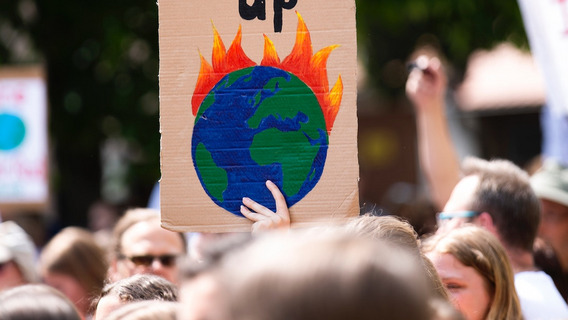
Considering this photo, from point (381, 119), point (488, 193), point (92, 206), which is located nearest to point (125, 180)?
point (92, 206)

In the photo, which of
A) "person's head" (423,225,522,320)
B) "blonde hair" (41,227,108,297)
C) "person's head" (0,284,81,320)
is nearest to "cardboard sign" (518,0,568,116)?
"person's head" (423,225,522,320)

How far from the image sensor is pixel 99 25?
8906mm

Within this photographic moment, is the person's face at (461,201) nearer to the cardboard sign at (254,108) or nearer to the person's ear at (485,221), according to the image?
the person's ear at (485,221)

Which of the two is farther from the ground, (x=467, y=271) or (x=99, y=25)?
(x=99, y=25)

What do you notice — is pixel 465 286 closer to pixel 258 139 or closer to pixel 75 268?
pixel 258 139

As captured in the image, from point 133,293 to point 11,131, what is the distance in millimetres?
4104

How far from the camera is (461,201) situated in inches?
134

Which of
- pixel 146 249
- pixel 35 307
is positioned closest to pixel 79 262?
pixel 146 249

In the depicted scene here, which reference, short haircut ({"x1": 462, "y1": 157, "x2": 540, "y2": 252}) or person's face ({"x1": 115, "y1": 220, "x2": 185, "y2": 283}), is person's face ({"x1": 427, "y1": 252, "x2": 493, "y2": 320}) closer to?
short haircut ({"x1": 462, "y1": 157, "x2": 540, "y2": 252})

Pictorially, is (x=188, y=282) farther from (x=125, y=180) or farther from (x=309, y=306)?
(x=125, y=180)

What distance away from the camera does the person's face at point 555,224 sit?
14.6 ft

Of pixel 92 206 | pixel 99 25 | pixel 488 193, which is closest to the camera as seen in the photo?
pixel 488 193

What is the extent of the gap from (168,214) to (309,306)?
1.41 metres

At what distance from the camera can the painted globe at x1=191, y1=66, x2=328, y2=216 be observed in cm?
248
